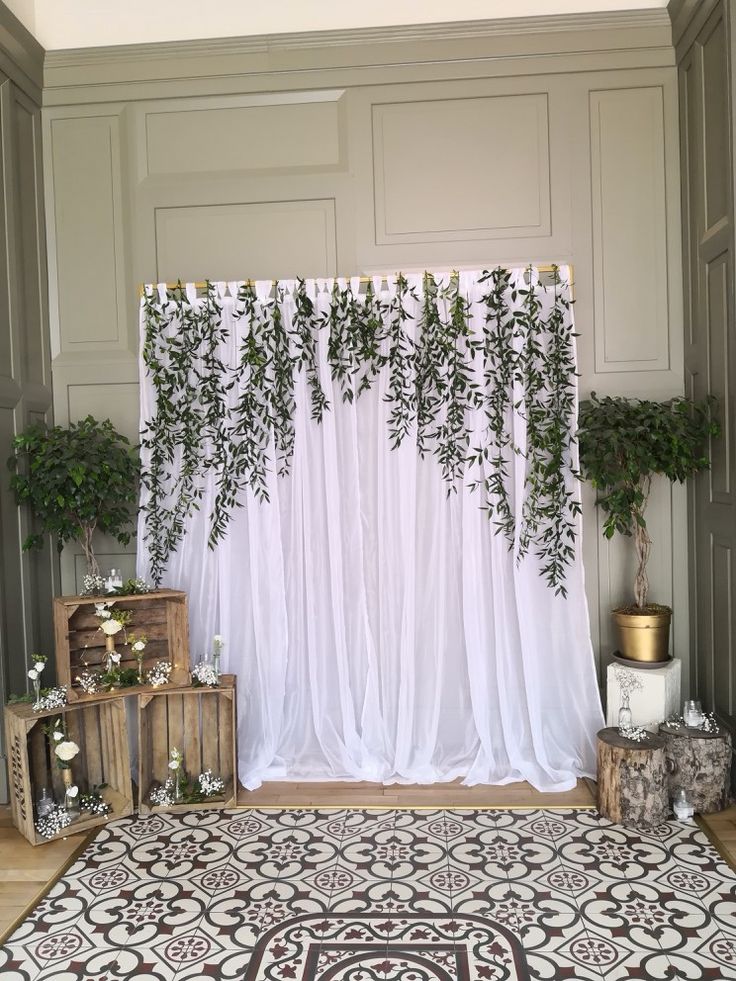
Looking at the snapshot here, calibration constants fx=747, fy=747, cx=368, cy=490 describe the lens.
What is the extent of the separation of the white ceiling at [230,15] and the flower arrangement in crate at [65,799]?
3238 millimetres

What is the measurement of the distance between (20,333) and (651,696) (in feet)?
10.7

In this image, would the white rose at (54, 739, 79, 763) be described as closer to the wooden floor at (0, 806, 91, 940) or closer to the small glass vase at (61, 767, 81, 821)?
the small glass vase at (61, 767, 81, 821)

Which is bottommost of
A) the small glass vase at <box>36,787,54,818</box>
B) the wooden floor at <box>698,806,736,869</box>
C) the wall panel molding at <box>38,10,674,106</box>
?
the wooden floor at <box>698,806,736,869</box>

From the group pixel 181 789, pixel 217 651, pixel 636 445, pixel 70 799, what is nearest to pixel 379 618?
pixel 217 651

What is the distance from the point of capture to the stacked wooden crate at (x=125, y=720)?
3137 mm

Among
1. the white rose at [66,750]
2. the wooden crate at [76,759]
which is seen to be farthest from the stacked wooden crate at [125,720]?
the white rose at [66,750]

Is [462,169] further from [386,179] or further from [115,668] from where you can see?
[115,668]

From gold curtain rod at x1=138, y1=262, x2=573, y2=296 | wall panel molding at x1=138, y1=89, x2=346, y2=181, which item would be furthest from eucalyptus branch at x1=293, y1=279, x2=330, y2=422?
wall panel molding at x1=138, y1=89, x2=346, y2=181

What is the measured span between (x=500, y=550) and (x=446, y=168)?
1833 mm

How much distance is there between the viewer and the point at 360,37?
3547mm

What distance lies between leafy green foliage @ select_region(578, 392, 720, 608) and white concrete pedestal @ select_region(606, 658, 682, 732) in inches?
12.2

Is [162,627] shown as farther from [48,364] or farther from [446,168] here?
[446,168]

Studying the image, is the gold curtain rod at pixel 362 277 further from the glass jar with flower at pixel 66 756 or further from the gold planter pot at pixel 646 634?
the glass jar with flower at pixel 66 756

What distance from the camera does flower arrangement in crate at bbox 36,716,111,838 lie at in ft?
9.76
